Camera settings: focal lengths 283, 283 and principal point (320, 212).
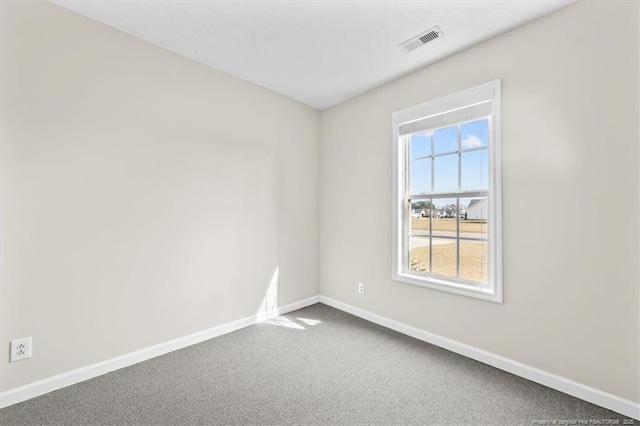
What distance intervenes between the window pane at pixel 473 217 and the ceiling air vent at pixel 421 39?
52.7 inches

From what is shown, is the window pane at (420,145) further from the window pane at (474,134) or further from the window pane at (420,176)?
the window pane at (474,134)

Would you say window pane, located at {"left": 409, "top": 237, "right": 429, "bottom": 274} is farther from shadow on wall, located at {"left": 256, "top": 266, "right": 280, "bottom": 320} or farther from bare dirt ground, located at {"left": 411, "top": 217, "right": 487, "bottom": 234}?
shadow on wall, located at {"left": 256, "top": 266, "right": 280, "bottom": 320}

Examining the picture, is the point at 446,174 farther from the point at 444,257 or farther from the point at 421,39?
the point at 421,39

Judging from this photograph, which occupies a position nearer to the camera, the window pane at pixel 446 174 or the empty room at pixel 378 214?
the empty room at pixel 378 214

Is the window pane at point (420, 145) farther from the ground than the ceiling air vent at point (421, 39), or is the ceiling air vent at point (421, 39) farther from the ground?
the ceiling air vent at point (421, 39)

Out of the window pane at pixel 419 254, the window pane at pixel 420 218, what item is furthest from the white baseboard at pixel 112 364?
the window pane at pixel 420 218

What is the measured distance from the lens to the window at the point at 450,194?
2.27 m

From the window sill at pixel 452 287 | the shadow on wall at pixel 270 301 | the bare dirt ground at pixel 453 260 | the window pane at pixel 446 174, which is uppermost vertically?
the window pane at pixel 446 174

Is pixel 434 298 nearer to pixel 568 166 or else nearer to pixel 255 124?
pixel 568 166

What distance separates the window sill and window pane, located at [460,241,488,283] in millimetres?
84

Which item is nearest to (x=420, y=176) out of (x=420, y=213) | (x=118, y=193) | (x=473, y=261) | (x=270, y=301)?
(x=420, y=213)

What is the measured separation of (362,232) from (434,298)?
1.04 m

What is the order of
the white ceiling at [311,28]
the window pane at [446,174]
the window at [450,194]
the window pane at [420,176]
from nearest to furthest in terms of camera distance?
the white ceiling at [311,28] → the window at [450,194] → the window pane at [446,174] → the window pane at [420,176]

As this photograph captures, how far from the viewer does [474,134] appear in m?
2.44
